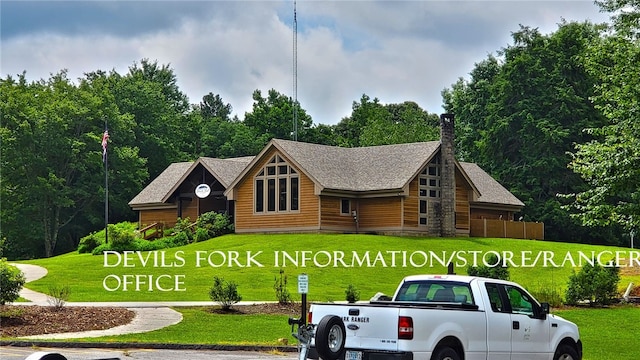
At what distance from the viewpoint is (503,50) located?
89.1m

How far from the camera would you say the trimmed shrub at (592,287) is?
36.0m

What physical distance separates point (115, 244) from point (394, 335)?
146 feet

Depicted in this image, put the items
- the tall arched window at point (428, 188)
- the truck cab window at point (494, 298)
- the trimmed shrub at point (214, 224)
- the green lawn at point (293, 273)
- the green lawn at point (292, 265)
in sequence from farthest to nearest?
the trimmed shrub at point (214, 224), the tall arched window at point (428, 188), the green lawn at point (292, 265), the green lawn at point (293, 273), the truck cab window at point (494, 298)

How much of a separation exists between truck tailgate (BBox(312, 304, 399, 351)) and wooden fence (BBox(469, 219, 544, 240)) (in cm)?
4720

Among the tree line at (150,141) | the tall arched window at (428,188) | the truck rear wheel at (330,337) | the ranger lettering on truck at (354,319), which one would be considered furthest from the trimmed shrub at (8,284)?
the tree line at (150,141)

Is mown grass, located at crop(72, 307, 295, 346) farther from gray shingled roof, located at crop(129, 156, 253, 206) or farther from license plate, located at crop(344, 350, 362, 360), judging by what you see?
gray shingled roof, located at crop(129, 156, 253, 206)

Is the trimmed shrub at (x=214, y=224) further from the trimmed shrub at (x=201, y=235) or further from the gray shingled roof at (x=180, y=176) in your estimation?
the gray shingled roof at (x=180, y=176)

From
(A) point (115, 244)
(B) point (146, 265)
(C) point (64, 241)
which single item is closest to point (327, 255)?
(B) point (146, 265)

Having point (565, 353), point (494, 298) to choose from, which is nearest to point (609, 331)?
point (565, 353)

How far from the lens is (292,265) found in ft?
158

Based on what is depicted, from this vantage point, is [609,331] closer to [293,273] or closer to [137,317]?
[137,317]

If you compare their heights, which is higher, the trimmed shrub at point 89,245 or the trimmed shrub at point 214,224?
the trimmed shrub at point 214,224

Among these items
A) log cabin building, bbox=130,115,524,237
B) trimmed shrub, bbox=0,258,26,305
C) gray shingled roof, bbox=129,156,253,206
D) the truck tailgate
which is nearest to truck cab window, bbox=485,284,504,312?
the truck tailgate

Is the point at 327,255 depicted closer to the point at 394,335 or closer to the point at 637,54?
the point at 637,54
